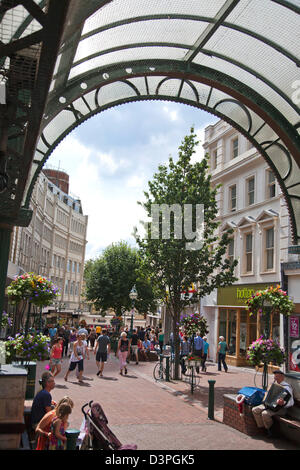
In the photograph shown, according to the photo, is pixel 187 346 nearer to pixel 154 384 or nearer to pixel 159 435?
pixel 154 384

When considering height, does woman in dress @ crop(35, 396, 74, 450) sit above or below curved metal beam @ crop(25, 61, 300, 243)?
below

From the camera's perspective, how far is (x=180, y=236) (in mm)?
16734

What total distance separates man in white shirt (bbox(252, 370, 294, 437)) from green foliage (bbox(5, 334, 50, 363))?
13.5 ft

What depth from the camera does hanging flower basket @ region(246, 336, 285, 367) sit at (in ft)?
36.7

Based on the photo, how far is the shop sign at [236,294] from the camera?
2302cm

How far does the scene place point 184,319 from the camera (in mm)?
17203

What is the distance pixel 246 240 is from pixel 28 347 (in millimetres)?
18285

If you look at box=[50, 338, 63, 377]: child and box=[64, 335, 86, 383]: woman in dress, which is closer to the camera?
box=[50, 338, 63, 377]: child

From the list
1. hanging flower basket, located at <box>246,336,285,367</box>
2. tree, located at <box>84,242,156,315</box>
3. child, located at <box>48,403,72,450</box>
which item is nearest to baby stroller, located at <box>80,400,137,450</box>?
child, located at <box>48,403,72,450</box>

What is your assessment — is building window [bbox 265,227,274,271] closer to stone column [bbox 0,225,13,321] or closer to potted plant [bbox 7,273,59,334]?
potted plant [bbox 7,273,59,334]

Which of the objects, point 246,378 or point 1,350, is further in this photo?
point 246,378

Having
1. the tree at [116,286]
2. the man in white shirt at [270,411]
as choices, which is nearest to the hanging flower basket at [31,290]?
the man in white shirt at [270,411]

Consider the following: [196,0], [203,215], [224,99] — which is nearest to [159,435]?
[224,99]

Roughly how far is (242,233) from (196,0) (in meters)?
19.1
